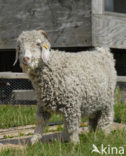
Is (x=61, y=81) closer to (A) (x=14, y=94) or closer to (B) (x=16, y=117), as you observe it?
(B) (x=16, y=117)

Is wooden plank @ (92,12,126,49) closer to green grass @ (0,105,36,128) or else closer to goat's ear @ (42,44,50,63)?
green grass @ (0,105,36,128)

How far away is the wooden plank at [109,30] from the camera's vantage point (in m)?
6.59

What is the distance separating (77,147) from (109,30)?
11.2 feet

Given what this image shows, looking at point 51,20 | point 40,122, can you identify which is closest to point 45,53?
point 40,122

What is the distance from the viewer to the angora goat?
4.05 meters

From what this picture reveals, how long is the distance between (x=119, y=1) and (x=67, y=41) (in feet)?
5.30

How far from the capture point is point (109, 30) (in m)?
6.88

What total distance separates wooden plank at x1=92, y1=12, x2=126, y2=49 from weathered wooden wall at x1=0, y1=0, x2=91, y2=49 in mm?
141

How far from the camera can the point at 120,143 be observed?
4.05 meters

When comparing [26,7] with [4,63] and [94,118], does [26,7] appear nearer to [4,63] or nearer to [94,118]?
[4,63]

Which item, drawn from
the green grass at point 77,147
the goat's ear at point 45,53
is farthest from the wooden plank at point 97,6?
the green grass at point 77,147

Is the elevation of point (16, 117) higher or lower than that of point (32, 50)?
lower

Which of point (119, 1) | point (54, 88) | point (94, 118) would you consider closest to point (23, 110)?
point (94, 118)

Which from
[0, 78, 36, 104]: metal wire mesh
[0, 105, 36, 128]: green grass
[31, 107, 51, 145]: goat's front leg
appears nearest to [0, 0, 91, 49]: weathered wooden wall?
[0, 78, 36, 104]: metal wire mesh
